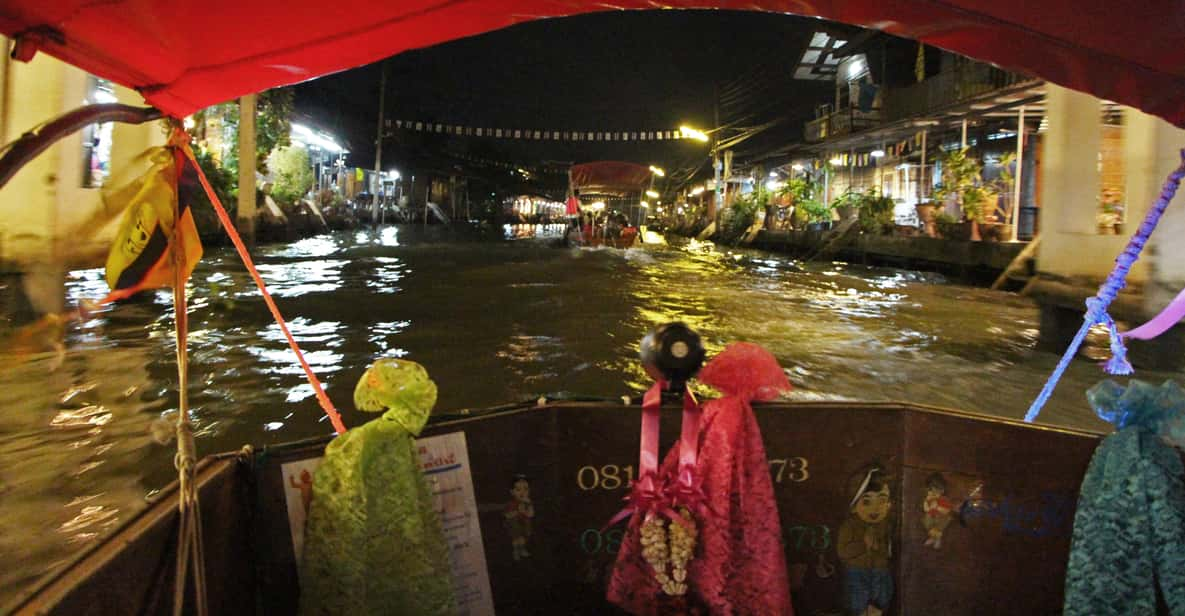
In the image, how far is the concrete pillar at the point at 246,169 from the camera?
699 inches

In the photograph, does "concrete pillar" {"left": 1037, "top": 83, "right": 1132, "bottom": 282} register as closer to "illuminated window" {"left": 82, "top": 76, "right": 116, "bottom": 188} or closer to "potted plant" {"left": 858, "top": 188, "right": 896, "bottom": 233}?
"potted plant" {"left": 858, "top": 188, "right": 896, "bottom": 233}

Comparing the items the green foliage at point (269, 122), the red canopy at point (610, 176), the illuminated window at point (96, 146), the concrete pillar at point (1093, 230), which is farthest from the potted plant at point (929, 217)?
the green foliage at point (269, 122)

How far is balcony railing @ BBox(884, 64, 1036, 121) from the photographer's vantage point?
1585 centimetres

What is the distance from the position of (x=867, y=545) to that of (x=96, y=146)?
560 inches

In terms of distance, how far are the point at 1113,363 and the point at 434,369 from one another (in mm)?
4693

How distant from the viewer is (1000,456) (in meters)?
2.19

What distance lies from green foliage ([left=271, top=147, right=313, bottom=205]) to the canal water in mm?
10852

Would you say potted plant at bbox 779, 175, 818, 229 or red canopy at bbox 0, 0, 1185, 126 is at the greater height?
potted plant at bbox 779, 175, 818, 229

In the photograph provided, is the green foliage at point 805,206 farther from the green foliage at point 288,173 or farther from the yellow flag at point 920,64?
the green foliage at point 288,173

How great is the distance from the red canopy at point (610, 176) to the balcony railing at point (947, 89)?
28.9 ft

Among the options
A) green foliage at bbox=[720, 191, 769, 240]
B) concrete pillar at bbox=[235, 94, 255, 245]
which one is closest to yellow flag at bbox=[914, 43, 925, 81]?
green foliage at bbox=[720, 191, 769, 240]

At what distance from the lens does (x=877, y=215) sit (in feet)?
64.0

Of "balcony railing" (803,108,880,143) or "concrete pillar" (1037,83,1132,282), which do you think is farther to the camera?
"balcony railing" (803,108,880,143)

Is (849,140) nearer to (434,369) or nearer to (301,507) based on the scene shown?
(434,369)
